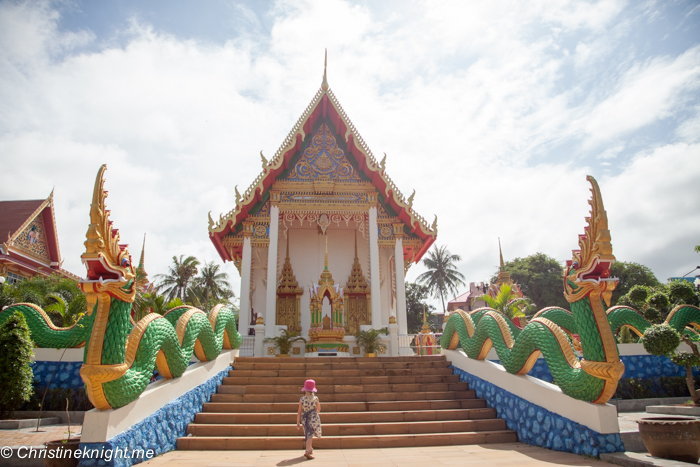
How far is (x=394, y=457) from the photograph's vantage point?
16.5 ft

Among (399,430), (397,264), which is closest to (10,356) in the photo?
(399,430)

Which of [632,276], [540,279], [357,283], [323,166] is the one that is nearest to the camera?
[323,166]

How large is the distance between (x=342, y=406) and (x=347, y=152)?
857cm

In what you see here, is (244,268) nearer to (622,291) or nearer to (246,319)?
(246,319)

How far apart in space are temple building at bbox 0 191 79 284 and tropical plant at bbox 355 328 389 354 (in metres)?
12.1

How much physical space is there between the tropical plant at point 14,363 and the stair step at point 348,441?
2.53 meters

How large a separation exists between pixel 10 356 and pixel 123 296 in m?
3.17

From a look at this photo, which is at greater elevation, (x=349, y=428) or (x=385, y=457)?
(x=349, y=428)

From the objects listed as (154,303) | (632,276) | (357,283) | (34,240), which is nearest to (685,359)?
(357,283)

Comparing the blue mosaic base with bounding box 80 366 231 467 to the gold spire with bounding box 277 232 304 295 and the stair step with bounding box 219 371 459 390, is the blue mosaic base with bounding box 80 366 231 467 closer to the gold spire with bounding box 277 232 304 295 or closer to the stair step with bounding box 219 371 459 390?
the stair step with bounding box 219 371 459 390

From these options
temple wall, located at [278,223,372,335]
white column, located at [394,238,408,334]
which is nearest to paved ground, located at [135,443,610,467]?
white column, located at [394,238,408,334]

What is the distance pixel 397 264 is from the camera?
12961mm

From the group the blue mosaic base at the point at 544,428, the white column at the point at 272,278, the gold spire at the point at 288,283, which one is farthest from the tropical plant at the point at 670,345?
the gold spire at the point at 288,283

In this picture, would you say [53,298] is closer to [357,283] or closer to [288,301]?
[288,301]
